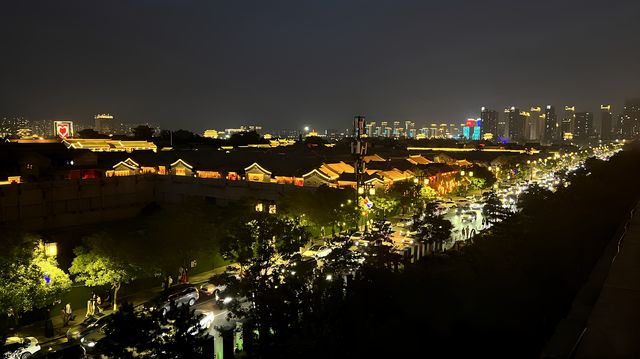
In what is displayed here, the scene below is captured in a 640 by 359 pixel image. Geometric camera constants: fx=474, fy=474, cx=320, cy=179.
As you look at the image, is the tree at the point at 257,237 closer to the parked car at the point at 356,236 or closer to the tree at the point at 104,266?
the tree at the point at 104,266

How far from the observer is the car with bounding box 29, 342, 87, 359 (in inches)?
430

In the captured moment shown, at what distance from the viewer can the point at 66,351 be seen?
1167 centimetres

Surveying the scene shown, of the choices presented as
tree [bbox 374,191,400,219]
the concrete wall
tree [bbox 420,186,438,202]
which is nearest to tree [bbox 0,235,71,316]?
the concrete wall

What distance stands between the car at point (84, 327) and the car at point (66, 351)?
0.23 meters

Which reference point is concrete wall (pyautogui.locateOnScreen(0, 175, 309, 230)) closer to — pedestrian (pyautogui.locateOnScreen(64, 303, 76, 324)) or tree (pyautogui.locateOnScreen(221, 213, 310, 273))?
tree (pyautogui.locateOnScreen(221, 213, 310, 273))

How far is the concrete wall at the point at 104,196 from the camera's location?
90.6ft

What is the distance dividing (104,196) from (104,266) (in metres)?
18.5

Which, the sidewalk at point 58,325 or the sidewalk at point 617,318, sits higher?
the sidewalk at point 617,318

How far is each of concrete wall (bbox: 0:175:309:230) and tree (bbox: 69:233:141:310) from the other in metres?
12.2

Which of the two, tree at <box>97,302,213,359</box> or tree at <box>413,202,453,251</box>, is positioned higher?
tree at <box>97,302,213,359</box>

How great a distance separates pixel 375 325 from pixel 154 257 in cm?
1126

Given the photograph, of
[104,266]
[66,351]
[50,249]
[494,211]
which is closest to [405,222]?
[494,211]

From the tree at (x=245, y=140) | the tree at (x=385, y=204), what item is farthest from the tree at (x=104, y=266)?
the tree at (x=245, y=140)

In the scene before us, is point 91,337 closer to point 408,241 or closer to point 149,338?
point 149,338
